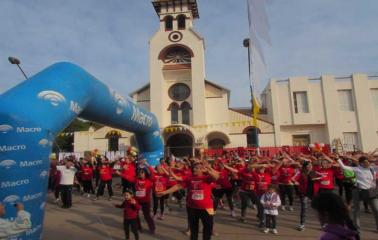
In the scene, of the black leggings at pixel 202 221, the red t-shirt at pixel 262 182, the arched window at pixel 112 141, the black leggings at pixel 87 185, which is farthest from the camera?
the arched window at pixel 112 141

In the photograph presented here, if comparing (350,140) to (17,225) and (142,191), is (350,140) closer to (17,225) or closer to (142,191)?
(142,191)

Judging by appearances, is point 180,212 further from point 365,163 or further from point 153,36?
point 153,36

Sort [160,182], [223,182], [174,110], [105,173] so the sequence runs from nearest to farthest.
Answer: [223,182] < [160,182] < [105,173] < [174,110]

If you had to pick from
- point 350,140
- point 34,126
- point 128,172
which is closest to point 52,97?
point 34,126

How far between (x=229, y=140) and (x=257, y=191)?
830 inches

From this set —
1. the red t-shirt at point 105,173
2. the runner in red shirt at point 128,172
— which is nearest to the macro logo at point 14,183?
the runner in red shirt at point 128,172

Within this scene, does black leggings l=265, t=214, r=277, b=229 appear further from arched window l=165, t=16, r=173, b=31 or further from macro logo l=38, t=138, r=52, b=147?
arched window l=165, t=16, r=173, b=31

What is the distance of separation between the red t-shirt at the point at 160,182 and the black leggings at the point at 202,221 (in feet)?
12.1

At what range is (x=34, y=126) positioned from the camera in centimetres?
592

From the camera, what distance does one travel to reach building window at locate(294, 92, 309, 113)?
3077 centimetres

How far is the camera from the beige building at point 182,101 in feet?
98.1

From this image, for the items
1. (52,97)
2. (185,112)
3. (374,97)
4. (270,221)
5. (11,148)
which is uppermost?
(374,97)

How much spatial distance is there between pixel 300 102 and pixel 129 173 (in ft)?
77.5

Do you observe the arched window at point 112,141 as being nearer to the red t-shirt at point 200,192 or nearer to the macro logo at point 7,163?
the red t-shirt at point 200,192
